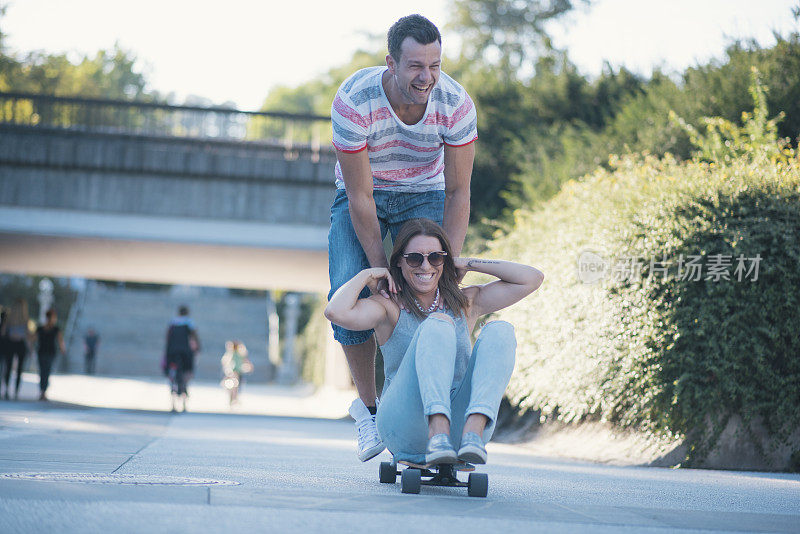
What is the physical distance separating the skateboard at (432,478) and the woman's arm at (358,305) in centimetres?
66

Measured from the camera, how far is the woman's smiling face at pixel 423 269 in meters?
4.36

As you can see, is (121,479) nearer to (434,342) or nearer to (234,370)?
(434,342)

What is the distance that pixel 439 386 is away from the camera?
3859 mm

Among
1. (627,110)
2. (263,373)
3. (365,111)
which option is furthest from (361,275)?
(263,373)

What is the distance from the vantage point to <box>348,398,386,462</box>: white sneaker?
4.55m

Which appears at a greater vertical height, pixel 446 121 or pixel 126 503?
pixel 446 121

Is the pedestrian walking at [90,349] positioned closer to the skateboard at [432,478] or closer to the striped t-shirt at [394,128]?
the striped t-shirt at [394,128]

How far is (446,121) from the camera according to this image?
456cm

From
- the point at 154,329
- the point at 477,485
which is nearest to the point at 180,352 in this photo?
the point at 477,485

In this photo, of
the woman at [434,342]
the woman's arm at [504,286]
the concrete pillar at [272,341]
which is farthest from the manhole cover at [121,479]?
the concrete pillar at [272,341]

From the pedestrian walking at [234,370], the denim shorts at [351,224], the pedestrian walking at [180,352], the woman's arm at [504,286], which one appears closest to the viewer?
the woman's arm at [504,286]

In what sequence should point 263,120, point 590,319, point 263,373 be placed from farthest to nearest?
point 263,373 → point 263,120 → point 590,319

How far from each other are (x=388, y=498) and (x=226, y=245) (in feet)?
43.0

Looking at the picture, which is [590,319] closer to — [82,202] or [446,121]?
[446,121]
